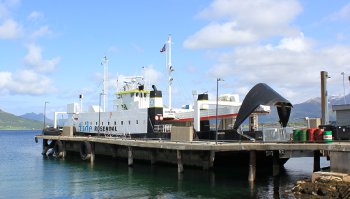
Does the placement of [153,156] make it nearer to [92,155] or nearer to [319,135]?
[92,155]

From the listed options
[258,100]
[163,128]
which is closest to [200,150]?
[258,100]

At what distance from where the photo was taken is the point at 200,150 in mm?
36188

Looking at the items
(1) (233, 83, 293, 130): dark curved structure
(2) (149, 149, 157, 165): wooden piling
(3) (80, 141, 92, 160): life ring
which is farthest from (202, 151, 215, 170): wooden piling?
(3) (80, 141, 92, 160): life ring

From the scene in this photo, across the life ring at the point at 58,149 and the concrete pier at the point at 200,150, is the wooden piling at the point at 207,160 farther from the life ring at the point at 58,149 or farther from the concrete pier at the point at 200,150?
the life ring at the point at 58,149

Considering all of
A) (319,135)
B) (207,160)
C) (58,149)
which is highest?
(319,135)

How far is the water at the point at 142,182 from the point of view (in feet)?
95.7

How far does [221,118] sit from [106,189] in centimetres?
1723

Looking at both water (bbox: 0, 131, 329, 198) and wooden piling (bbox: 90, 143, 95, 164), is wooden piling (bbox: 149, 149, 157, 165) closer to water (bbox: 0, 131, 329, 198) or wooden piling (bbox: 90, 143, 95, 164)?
water (bbox: 0, 131, 329, 198)

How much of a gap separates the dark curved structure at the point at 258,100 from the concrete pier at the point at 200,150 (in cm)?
322

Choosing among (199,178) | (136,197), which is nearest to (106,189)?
(136,197)

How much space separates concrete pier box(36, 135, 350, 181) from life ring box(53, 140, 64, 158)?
1.04 feet

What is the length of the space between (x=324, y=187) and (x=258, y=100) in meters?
13.4

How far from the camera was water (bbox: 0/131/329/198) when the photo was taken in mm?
29156

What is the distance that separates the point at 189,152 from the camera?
38.5m
